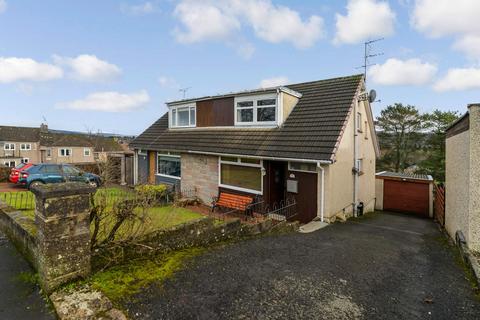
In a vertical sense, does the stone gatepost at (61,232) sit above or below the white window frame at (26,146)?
below

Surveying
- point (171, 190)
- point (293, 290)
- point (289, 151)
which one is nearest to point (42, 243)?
point (293, 290)

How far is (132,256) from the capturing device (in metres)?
4.59

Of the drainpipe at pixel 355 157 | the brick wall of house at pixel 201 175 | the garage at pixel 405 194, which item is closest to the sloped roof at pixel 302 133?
the brick wall of house at pixel 201 175

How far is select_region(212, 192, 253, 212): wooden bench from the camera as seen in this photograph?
11741mm

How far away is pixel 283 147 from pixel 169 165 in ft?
27.9

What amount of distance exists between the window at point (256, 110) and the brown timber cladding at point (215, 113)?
48 centimetres

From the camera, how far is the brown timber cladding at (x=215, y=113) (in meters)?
14.0

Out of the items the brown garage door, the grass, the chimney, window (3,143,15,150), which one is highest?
the chimney

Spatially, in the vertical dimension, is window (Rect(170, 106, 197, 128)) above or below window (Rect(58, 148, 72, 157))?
above

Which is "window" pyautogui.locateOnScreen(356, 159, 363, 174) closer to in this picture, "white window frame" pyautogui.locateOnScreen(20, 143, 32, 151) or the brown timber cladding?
the brown timber cladding

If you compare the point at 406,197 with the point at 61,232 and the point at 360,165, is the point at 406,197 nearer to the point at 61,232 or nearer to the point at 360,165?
the point at 360,165

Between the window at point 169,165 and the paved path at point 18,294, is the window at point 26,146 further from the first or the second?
the paved path at point 18,294

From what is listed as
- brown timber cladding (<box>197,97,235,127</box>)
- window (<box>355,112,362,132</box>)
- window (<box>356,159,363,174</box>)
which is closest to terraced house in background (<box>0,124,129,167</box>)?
brown timber cladding (<box>197,97,235,127</box>)

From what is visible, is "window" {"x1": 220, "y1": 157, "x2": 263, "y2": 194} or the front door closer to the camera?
the front door
